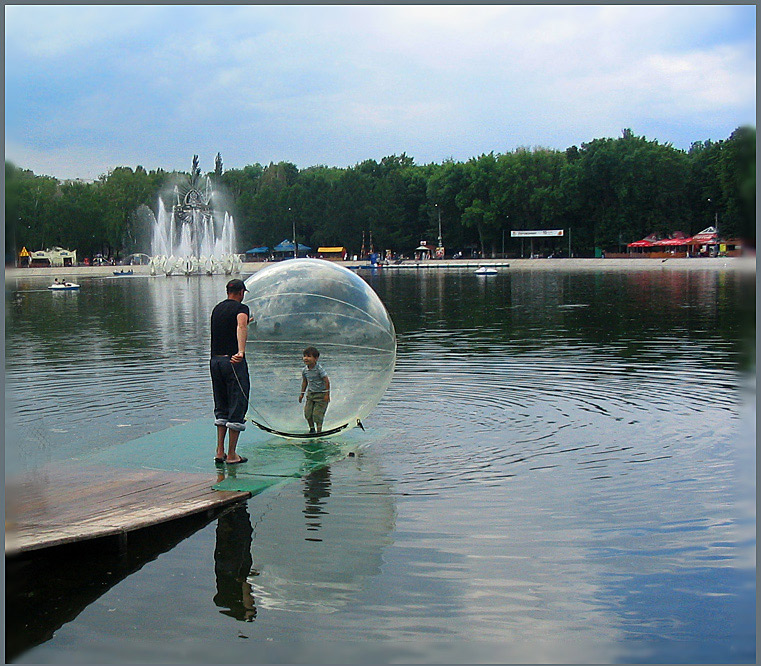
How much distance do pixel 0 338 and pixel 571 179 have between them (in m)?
107

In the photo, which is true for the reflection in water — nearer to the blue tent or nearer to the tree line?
the tree line

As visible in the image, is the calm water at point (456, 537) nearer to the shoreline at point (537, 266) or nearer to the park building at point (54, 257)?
the shoreline at point (537, 266)

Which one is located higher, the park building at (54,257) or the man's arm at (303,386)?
the park building at (54,257)

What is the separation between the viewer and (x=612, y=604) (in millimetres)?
6930

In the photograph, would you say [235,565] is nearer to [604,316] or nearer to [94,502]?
[94,502]

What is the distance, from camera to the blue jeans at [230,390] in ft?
33.5

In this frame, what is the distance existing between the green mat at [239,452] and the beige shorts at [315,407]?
1.54ft

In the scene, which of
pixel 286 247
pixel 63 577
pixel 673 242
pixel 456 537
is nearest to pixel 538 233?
pixel 673 242

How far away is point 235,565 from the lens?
7.73 metres

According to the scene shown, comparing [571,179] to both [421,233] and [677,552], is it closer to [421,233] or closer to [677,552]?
[421,233]

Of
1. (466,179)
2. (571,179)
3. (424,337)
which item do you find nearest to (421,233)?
(466,179)

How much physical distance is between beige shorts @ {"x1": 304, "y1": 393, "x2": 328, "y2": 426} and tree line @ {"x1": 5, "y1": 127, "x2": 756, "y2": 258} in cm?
8495

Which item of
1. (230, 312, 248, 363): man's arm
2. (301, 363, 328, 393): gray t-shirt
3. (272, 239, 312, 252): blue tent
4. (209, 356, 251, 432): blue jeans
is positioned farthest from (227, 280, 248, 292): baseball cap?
(272, 239, 312, 252): blue tent

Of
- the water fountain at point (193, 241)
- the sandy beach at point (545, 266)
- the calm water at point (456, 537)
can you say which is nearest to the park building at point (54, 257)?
the sandy beach at point (545, 266)
